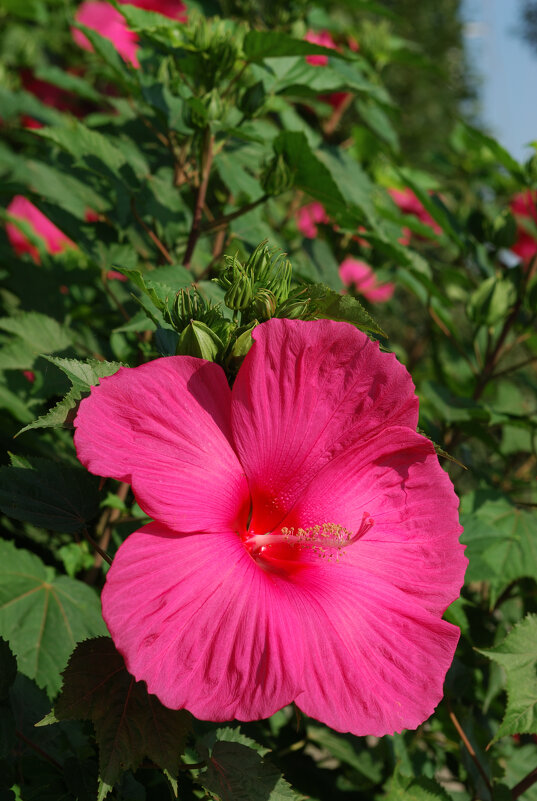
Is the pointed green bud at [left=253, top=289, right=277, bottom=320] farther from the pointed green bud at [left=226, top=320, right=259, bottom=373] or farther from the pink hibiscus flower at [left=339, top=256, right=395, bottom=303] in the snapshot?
the pink hibiscus flower at [left=339, top=256, right=395, bottom=303]

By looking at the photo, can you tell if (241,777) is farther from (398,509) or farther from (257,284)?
(257,284)

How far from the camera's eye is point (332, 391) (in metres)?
0.85

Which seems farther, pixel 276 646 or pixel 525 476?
pixel 525 476

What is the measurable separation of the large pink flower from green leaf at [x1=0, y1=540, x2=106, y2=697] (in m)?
0.52

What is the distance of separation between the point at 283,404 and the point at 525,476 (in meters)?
1.66

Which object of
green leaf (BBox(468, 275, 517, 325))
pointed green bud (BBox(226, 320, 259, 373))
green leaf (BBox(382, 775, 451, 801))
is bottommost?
green leaf (BBox(382, 775, 451, 801))

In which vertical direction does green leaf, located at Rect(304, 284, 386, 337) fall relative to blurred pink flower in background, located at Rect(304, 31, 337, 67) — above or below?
below

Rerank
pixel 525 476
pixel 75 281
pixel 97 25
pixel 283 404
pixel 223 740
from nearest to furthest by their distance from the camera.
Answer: pixel 283 404
pixel 223 740
pixel 75 281
pixel 525 476
pixel 97 25

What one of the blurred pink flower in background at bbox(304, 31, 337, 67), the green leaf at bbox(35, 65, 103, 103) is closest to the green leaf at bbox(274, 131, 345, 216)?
the blurred pink flower in background at bbox(304, 31, 337, 67)

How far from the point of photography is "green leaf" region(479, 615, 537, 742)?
1084mm

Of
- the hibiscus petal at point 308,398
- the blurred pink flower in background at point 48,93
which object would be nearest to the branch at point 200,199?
the hibiscus petal at point 308,398

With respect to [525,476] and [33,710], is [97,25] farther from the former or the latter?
[33,710]

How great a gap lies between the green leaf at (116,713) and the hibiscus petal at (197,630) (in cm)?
14

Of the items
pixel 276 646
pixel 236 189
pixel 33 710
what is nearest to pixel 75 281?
pixel 236 189
